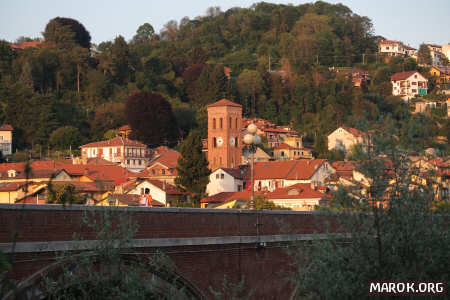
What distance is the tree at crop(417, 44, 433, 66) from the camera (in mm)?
143750

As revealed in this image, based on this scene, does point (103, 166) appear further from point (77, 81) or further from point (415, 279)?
point (415, 279)

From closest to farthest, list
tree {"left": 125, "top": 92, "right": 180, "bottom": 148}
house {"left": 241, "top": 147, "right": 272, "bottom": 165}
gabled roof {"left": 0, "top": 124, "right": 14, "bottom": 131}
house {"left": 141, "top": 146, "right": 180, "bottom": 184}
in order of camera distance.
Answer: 1. house {"left": 141, "top": 146, "right": 180, "bottom": 184}
2. gabled roof {"left": 0, "top": 124, "right": 14, "bottom": 131}
3. house {"left": 241, "top": 147, "right": 272, "bottom": 165}
4. tree {"left": 125, "top": 92, "right": 180, "bottom": 148}

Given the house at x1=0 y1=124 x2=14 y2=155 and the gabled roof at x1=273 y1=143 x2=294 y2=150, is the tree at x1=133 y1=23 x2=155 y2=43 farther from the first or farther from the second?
the house at x1=0 y1=124 x2=14 y2=155

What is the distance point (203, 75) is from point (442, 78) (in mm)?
48708

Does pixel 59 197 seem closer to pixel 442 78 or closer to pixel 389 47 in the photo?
pixel 442 78

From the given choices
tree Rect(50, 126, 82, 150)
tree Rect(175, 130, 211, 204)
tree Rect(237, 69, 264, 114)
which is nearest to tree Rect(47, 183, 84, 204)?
tree Rect(175, 130, 211, 204)

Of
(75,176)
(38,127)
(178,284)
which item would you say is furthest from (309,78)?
(178,284)

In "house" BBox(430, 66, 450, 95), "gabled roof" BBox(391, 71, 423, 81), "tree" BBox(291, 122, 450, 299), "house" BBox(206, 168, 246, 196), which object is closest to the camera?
"tree" BBox(291, 122, 450, 299)

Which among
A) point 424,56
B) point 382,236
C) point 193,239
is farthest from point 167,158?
point 424,56

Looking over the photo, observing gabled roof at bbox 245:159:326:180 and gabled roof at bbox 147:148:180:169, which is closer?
gabled roof at bbox 245:159:326:180

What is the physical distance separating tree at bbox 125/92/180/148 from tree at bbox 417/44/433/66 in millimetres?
67466

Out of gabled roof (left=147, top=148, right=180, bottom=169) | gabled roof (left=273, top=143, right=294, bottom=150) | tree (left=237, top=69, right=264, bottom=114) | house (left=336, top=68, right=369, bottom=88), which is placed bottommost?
gabled roof (left=147, top=148, right=180, bottom=169)

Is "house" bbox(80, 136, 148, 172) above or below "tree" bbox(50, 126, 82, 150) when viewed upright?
below

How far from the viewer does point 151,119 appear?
287ft
